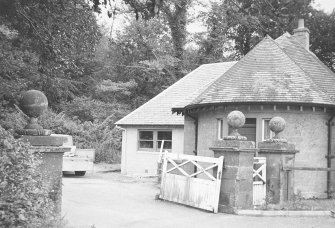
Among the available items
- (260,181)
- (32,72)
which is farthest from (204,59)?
(260,181)

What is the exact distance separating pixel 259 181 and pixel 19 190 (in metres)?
8.45

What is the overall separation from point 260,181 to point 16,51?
9429 mm

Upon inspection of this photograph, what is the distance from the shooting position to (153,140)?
84.7ft

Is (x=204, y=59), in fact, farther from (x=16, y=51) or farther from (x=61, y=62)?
(x=61, y=62)

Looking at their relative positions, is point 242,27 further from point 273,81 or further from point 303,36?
point 273,81

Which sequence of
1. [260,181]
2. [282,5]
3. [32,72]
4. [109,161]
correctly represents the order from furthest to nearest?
[282,5]
[109,161]
[32,72]
[260,181]

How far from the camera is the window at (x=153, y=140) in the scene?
25.5 m

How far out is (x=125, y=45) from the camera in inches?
463

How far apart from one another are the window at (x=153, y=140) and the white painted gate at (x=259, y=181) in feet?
39.9

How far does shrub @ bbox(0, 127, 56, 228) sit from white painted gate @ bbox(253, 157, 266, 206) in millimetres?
7145

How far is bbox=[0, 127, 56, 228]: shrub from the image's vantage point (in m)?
5.80

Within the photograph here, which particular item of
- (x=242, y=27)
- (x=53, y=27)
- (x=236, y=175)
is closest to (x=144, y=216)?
(x=236, y=175)

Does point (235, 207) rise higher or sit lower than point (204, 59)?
lower

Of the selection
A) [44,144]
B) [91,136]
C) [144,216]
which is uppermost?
[91,136]
